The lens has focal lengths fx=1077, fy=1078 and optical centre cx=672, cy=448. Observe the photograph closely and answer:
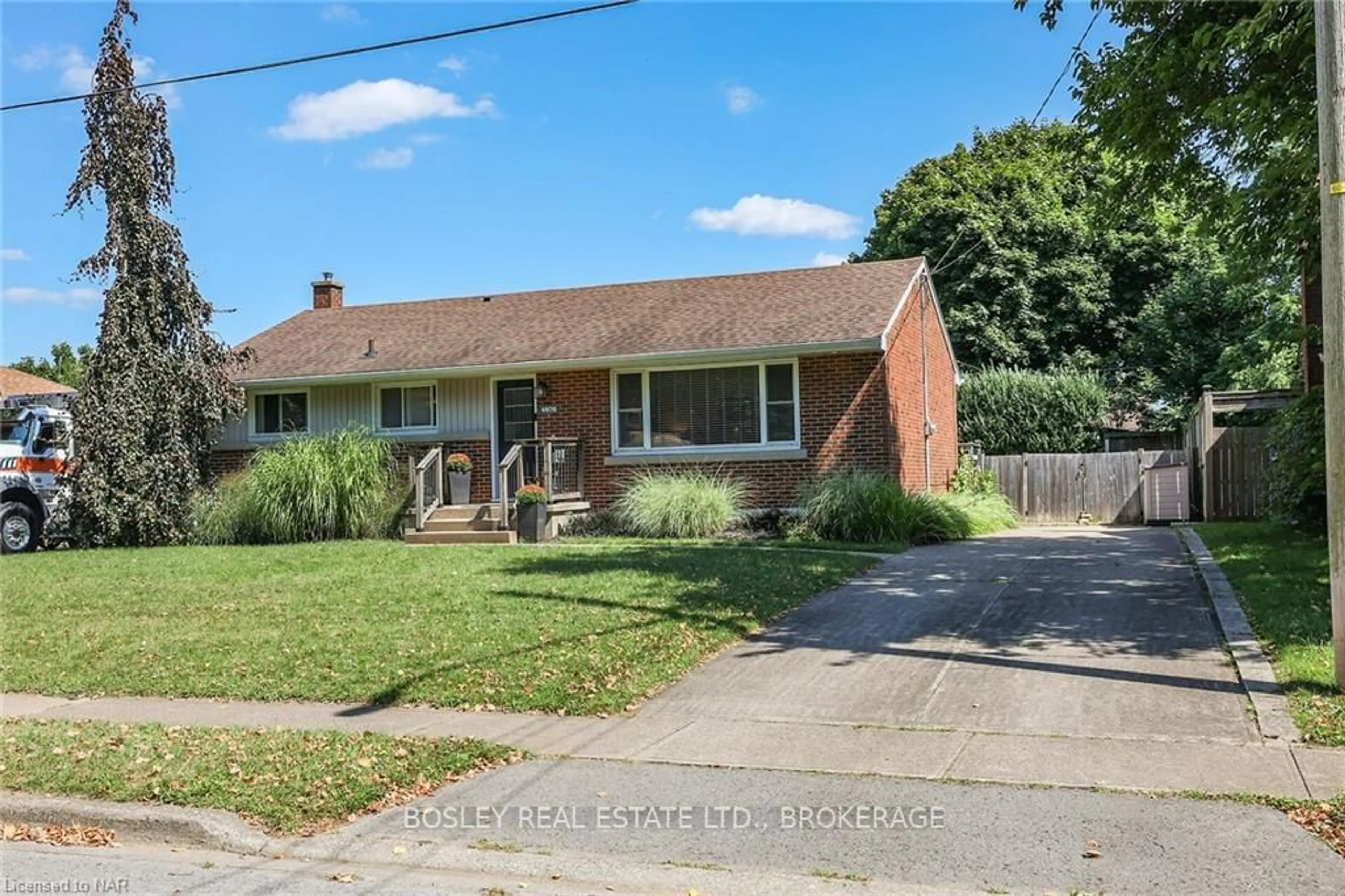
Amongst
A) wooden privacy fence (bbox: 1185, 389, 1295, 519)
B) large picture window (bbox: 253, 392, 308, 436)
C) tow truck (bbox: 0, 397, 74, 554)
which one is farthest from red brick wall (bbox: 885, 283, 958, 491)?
tow truck (bbox: 0, 397, 74, 554)

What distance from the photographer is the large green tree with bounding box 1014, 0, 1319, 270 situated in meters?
9.20

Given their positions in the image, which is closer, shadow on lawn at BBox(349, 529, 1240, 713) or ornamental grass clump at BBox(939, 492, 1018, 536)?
shadow on lawn at BBox(349, 529, 1240, 713)

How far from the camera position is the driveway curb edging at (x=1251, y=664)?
6305 millimetres

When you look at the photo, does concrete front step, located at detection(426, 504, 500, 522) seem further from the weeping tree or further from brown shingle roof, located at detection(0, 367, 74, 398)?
brown shingle roof, located at detection(0, 367, 74, 398)

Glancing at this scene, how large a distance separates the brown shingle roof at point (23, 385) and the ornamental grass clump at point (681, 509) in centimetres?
3610

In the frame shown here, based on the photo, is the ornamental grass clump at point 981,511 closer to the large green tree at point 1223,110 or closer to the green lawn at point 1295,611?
the green lawn at point 1295,611

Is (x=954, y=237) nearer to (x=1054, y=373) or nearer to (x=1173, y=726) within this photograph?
(x=1054, y=373)

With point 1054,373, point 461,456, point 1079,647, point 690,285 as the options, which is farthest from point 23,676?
point 1054,373

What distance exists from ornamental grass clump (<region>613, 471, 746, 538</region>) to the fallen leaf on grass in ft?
37.8

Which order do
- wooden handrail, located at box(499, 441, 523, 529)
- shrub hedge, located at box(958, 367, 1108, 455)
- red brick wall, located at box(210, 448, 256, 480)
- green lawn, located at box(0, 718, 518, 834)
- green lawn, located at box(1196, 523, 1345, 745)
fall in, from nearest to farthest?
green lawn, located at box(0, 718, 518, 834) → green lawn, located at box(1196, 523, 1345, 745) → wooden handrail, located at box(499, 441, 523, 529) → red brick wall, located at box(210, 448, 256, 480) → shrub hedge, located at box(958, 367, 1108, 455)

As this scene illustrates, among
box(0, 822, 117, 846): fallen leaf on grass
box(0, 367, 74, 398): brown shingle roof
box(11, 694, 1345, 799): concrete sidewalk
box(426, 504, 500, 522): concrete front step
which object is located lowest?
box(0, 822, 117, 846): fallen leaf on grass

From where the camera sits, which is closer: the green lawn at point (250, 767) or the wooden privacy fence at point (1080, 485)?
the green lawn at point (250, 767)

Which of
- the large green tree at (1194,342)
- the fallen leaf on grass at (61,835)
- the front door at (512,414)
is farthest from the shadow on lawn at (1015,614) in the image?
the large green tree at (1194,342)

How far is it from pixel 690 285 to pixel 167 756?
55.7 ft
